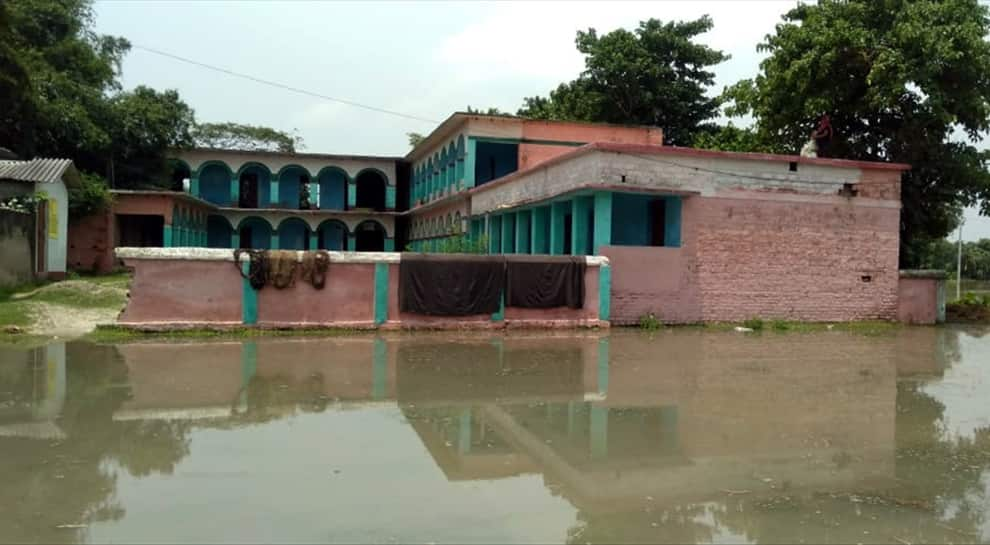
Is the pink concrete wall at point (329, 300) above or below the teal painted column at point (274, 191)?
below

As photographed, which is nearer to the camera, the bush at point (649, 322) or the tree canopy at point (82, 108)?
the bush at point (649, 322)

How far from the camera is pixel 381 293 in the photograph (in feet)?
47.8

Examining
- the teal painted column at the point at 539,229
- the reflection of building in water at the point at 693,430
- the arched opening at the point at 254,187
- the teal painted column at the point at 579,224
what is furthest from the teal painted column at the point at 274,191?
the reflection of building in water at the point at 693,430

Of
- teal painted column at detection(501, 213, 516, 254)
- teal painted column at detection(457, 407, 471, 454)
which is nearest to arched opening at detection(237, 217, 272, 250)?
teal painted column at detection(501, 213, 516, 254)

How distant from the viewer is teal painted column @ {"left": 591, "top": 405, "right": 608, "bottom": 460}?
602 centimetres

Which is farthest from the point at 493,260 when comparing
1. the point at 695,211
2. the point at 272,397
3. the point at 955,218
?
the point at 955,218

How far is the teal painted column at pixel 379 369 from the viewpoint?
8.49 m

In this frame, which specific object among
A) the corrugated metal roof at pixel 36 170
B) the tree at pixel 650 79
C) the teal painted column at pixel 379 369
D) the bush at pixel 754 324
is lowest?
the teal painted column at pixel 379 369

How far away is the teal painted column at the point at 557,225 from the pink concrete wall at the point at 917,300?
28.5ft

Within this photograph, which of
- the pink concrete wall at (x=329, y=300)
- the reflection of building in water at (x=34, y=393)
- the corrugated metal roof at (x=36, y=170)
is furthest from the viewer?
the corrugated metal roof at (x=36, y=170)

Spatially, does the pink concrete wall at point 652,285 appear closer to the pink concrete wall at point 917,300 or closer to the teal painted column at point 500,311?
the teal painted column at point 500,311

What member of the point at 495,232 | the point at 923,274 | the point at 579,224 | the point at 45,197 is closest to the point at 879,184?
the point at 923,274

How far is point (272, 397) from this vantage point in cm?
802

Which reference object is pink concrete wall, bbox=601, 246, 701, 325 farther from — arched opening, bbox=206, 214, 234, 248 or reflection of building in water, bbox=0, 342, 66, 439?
arched opening, bbox=206, 214, 234, 248
